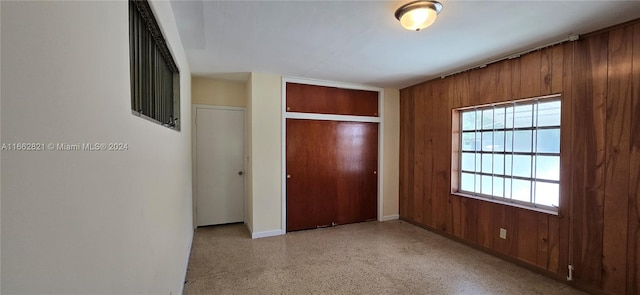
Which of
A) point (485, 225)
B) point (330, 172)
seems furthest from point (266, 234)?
point (485, 225)

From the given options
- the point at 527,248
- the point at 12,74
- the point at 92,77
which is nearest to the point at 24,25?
the point at 12,74

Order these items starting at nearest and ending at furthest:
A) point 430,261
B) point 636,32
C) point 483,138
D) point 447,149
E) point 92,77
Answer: point 92,77, point 636,32, point 430,261, point 483,138, point 447,149

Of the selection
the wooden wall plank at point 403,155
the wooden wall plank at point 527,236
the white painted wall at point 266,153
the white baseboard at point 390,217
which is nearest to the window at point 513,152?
the wooden wall plank at point 527,236

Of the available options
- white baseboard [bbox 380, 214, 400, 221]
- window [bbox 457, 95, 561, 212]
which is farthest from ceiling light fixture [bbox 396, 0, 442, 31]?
white baseboard [bbox 380, 214, 400, 221]

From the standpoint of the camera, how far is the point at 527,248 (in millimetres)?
2686

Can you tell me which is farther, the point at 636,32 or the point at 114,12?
the point at 636,32

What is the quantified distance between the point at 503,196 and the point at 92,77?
3.68m

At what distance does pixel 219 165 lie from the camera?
13.1 ft

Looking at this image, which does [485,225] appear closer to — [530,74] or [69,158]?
[530,74]

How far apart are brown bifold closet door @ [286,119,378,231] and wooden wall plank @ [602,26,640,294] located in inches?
104

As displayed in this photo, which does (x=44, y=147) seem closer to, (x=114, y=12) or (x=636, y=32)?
(x=114, y=12)

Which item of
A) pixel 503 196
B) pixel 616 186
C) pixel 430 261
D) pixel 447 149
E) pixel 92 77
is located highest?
pixel 92 77

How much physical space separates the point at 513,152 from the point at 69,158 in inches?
140

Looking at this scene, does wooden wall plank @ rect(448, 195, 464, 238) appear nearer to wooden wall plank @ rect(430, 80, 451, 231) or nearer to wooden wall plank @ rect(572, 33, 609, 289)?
wooden wall plank @ rect(430, 80, 451, 231)
